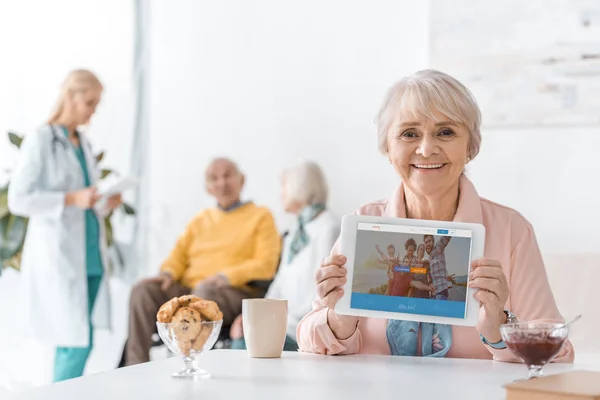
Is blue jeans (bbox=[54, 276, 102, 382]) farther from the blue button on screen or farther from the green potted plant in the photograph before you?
the blue button on screen

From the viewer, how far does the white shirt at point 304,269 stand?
11.5ft

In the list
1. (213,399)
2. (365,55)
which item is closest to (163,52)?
(365,55)

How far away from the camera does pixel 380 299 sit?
149 cm

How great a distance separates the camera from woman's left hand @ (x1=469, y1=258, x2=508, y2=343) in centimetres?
146

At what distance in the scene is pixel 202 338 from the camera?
4.52 ft

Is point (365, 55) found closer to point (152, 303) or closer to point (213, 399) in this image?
point (152, 303)

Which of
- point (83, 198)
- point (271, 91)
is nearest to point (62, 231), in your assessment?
point (83, 198)

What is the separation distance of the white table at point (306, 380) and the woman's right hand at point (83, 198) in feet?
7.09

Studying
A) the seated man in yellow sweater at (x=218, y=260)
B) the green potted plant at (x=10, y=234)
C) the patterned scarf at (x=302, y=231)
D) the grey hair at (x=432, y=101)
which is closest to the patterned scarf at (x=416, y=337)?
the grey hair at (x=432, y=101)

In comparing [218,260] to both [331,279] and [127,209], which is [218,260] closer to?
[127,209]

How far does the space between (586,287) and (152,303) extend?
6.29 ft

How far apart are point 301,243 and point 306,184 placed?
0.31 meters

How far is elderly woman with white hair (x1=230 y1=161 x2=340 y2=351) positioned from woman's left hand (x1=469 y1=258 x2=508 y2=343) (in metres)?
1.89

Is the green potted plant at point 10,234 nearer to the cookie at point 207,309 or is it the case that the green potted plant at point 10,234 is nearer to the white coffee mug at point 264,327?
the white coffee mug at point 264,327
